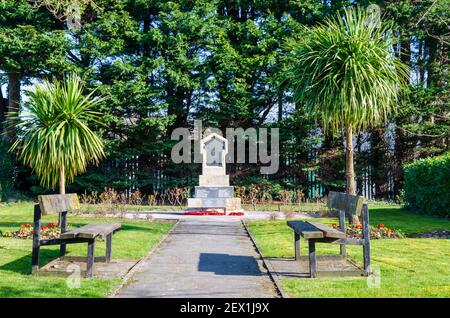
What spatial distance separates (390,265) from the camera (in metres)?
6.87

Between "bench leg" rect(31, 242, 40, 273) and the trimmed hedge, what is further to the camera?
the trimmed hedge

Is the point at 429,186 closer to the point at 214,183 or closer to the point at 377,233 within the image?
the point at 377,233

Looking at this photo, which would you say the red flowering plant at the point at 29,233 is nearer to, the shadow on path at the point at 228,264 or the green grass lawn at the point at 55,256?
the green grass lawn at the point at 55,256

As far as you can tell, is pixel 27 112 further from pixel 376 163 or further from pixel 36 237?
pixel 376 163

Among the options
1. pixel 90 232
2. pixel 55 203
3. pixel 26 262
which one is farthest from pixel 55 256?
pixel 90 232

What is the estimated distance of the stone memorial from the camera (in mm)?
16828

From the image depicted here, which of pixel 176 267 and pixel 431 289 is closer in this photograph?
pixel 431 289

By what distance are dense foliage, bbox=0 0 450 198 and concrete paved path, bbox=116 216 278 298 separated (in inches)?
503

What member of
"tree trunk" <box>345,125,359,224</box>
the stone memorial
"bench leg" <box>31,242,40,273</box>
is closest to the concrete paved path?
"bench leg" <box>31,242,40,273</box>

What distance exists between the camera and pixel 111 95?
21719 mm

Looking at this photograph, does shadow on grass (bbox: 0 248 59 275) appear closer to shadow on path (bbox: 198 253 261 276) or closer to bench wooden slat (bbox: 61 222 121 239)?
bench wooden slat (bbox: 61 222 121 239)

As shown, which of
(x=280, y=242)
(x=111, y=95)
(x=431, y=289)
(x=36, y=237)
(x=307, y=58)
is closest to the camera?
(x=431, y=289)
